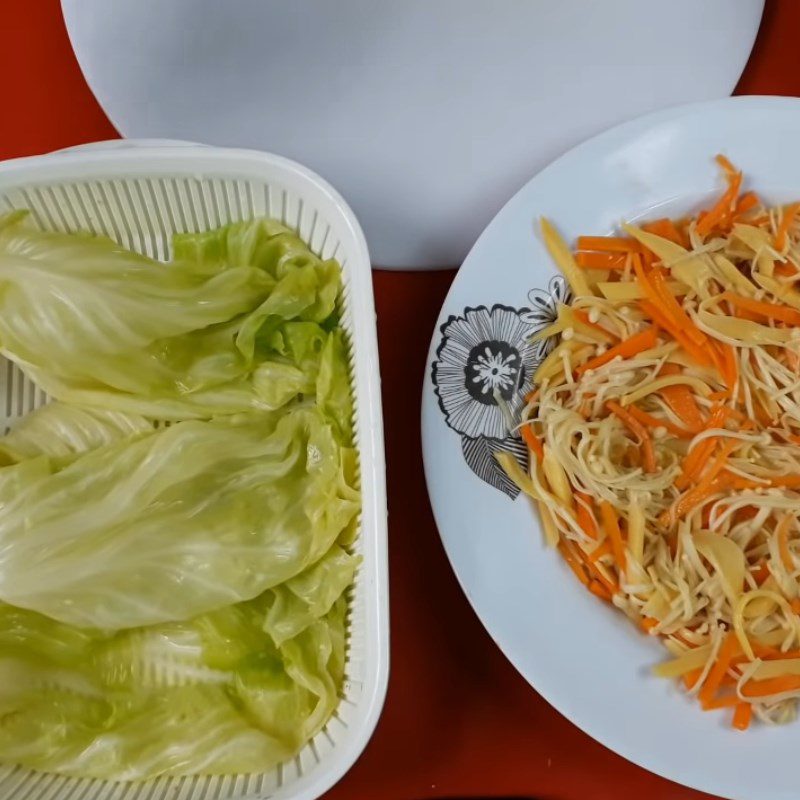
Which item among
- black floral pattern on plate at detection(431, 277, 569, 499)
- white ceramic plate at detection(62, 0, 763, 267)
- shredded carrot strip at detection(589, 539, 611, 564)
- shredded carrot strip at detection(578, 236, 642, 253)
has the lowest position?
shredded carrot strip at detection(589, 539, 611, 564)

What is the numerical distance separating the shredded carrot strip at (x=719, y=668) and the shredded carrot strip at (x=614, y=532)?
13 centimetres

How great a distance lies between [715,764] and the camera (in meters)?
0.79

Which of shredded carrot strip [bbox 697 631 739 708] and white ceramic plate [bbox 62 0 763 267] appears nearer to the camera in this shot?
shredded carrot strip [bbox 697 631 739 708]

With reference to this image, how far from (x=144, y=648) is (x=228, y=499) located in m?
0.19

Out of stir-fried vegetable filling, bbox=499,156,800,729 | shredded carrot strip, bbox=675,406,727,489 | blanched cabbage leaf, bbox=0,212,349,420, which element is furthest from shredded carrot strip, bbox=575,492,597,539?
blanched cabbage leaf, bbox=0,212,349,420

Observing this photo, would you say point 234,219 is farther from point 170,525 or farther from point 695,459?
point 695,459

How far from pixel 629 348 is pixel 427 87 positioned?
1.34ft

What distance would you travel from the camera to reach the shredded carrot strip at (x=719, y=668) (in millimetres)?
802

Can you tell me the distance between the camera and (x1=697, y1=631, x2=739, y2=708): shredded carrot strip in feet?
2.63

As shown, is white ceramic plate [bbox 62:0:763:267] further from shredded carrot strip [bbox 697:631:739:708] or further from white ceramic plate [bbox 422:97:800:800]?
shredded carrot strip [bbox 697:631:739:708]

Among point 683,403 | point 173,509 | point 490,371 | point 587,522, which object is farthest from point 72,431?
point 683,403

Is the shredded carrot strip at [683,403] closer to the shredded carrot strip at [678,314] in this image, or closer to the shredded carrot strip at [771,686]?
the shredded carrot strip at [678,314]

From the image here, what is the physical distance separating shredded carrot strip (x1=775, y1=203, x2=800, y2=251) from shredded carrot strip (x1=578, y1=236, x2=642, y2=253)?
16 cm

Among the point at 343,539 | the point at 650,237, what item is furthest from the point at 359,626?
the point at 650,237
